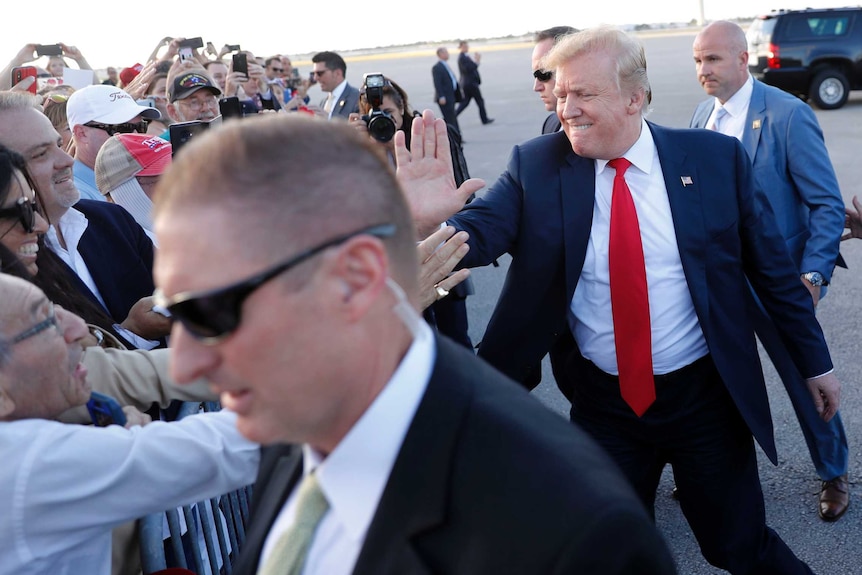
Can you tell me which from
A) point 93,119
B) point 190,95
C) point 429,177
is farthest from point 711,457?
point 190,95

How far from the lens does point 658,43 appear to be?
42188 mm

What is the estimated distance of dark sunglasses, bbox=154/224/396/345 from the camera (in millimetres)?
Result: 1107

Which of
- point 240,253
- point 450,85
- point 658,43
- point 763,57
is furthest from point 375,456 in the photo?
point 658,43

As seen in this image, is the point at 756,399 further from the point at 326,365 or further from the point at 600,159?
the point at 326,365

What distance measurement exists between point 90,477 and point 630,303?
1.83 metres

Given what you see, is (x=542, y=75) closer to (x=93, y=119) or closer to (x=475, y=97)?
(x=93, y=119)

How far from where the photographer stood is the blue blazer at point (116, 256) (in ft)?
10.6

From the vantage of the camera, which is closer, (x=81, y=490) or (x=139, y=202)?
(x=81, y=490)

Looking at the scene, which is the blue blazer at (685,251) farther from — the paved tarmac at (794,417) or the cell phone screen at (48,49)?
the cell phone screen at (48,49)

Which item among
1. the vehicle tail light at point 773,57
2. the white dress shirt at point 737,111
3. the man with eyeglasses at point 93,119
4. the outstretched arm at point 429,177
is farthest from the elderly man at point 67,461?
the vehicle tail light at point 773,57

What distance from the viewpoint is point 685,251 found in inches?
114

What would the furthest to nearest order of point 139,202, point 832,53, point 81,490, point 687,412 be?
point 832,53
point 139,202
point 687,412
point 81,490

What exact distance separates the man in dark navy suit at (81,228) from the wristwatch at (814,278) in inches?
110

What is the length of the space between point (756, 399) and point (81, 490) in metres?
2.22
